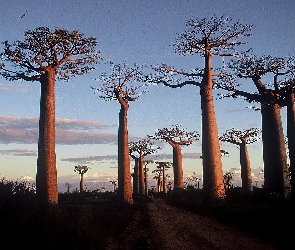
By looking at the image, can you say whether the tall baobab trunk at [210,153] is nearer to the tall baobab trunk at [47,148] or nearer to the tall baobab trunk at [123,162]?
the tall baobab trunk at [47,148]

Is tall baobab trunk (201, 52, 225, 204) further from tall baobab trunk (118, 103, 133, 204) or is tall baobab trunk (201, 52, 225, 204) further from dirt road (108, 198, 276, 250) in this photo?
tall baobab trunk (118, 103, 133, 204)

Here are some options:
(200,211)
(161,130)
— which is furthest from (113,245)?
(161,130)

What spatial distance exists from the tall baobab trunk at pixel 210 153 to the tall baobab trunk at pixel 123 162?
6.86 m

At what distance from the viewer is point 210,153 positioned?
16.2 metres

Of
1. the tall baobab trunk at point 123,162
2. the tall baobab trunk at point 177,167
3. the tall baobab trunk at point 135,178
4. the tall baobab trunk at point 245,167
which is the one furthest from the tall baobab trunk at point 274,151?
the tall baobab trunk at point 135,178

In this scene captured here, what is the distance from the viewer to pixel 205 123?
1689cm

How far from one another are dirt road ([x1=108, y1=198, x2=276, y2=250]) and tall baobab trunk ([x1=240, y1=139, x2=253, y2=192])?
18.5 metres

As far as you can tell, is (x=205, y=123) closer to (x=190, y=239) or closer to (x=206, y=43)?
(x=206, y=43)

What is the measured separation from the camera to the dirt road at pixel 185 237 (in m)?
8.40

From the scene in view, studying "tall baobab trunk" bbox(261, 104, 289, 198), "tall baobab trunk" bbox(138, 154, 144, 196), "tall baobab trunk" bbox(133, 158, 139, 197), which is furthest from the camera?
"tall baobab trunk" bbox(133, 158, 139, 197)

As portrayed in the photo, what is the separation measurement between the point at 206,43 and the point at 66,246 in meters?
14.1

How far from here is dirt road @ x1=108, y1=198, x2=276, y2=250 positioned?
840 cm

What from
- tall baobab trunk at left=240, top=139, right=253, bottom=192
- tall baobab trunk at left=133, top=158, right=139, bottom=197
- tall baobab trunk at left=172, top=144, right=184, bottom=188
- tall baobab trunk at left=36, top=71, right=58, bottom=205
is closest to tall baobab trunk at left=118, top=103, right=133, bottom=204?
tall baobab trunk at left=36, top=71, right=58, bottom=205

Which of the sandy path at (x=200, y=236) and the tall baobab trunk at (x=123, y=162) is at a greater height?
the tall baobab trunk at (x=123, y=162)
